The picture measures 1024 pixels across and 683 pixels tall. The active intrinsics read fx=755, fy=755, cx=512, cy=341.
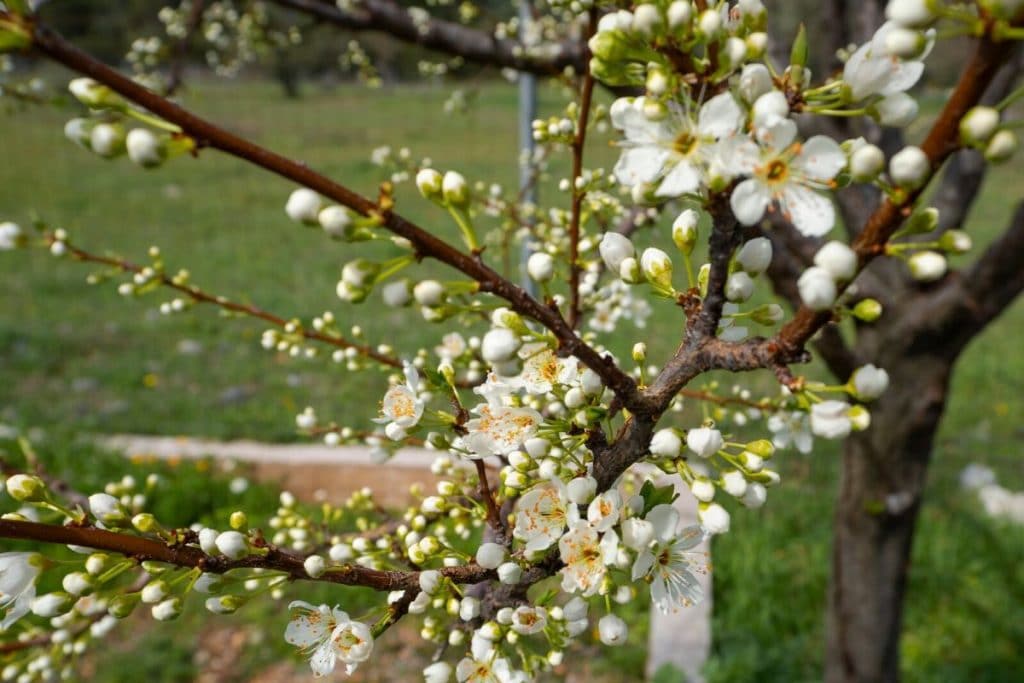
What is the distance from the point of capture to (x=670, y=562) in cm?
102

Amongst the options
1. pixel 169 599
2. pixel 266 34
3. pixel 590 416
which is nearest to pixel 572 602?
pixel 590 416

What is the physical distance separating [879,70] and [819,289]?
222 millimetres

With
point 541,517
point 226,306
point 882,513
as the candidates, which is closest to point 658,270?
point 541,517

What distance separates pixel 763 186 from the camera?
73 centimetres

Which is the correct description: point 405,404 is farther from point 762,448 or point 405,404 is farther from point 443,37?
point 443,37

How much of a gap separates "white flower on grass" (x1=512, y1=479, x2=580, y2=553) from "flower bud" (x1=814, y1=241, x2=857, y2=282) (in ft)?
1.30

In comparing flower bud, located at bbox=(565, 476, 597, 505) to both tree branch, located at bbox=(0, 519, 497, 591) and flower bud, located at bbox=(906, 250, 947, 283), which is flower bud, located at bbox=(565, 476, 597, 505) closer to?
tree branch, located at bbox=(0, 519, 497, 591)

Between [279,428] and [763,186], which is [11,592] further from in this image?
[279,428]

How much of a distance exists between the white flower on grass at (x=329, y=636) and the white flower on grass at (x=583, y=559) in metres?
0.27

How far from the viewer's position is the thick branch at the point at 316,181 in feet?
2.01

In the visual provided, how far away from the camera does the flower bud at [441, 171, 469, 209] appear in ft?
2.49

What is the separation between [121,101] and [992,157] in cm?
76

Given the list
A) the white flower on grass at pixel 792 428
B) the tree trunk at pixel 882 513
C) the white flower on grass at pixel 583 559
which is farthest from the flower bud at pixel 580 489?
the tree trunk at pixel 882 513

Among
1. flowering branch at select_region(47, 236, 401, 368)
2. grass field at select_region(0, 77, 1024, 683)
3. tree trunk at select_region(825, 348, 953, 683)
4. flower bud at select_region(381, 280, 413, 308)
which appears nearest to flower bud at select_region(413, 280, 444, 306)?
flower bud at select_region(381, 280, 413, 308)
